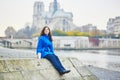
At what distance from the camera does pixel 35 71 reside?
21.4 ft

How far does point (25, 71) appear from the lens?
252 inches

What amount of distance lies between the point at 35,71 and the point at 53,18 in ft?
453

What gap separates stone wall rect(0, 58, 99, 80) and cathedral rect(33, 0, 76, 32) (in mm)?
121916

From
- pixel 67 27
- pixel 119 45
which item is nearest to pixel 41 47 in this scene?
pixel 119 45

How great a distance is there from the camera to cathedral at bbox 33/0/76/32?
135550 mm

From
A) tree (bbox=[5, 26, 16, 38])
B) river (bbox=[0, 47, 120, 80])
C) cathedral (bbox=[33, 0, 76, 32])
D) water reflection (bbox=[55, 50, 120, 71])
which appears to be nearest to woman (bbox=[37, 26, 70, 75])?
river (bbox=[0, 47, 120, 80])

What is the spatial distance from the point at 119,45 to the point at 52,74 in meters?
106

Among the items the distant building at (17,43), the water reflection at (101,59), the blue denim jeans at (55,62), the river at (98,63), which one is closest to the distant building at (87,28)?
the distant building at (17,43)

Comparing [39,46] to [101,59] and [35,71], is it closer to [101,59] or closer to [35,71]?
[35,71]

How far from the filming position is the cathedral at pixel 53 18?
135550 mm

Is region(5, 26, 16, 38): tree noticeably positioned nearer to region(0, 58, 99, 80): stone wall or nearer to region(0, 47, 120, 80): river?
region(0, 47, 120, 80): river

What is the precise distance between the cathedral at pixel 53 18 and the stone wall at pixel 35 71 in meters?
122

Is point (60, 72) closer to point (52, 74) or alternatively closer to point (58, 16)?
point (52, 74)

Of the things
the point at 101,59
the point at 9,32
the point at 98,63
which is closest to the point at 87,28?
the point at 9,32
